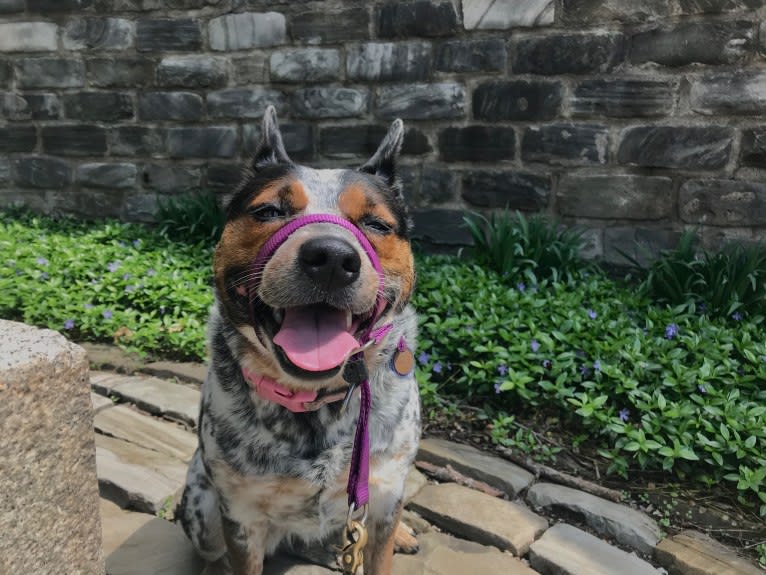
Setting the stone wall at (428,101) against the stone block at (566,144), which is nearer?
the stone wall at (428,101)

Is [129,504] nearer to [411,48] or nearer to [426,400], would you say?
[426,400]

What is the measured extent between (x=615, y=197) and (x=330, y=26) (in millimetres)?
2896

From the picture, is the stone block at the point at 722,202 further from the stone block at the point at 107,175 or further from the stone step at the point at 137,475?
the stone block at the point at 107,175

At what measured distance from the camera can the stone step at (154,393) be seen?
3.35 metres

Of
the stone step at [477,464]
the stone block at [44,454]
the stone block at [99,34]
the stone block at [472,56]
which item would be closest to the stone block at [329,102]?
the stone block at [472,56]

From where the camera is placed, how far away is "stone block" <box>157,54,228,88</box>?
589cm

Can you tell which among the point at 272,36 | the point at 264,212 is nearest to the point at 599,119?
the point at 272,36

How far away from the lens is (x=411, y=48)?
515cm

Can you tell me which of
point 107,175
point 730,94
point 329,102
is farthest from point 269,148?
point 107,175

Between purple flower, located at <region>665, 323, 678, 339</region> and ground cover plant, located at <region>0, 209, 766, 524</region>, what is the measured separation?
14 millimetres

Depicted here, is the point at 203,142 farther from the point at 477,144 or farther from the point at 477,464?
the point at 477,464

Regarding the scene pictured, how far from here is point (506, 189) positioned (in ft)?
16.9

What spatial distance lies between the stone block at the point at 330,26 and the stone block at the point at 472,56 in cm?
74

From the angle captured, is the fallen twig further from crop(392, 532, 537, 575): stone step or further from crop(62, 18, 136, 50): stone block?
crop(62, 18, 136, 50): stone block
